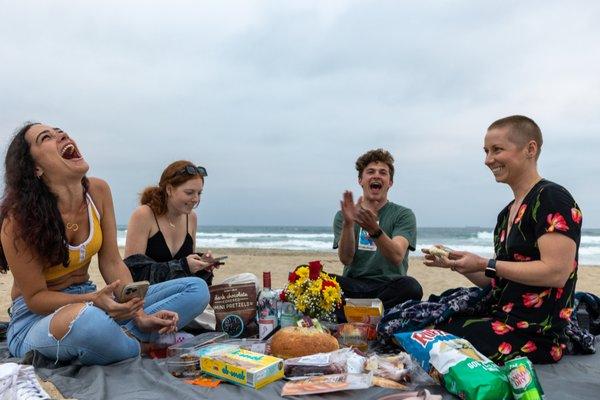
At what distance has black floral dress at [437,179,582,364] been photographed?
3.12 m

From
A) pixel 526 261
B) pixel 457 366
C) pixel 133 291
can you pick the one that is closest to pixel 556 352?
pixel 526 261

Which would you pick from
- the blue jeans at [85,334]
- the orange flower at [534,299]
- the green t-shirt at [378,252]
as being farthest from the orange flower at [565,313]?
the blue jeans at [85,334]

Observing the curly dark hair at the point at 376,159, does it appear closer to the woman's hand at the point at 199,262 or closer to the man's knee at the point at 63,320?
the woman's hand at the point at 199,262

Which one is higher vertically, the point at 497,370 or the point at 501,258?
the point at 501,258

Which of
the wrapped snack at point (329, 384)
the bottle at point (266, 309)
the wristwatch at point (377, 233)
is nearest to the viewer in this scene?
the wrapped snack at point (329, 384)

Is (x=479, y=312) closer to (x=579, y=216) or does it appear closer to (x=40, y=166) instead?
(x=579, y=216)

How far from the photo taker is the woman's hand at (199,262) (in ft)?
14.5

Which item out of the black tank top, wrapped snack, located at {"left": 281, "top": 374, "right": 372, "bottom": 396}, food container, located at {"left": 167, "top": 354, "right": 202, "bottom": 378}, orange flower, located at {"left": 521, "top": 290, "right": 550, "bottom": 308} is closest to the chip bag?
wrapped snack, located at {"left": 281, "top": 374, "right": 372, "bottom": 396}

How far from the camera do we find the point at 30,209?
10.1ft

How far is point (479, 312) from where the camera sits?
11.9ft

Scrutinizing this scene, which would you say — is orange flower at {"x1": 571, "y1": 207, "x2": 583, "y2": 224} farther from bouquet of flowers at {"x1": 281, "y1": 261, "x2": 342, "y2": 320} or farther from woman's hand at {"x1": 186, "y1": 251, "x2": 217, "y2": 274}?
woman's hand at {"x1": 186, "y1": 251, "x2": 217, "y2": 274}

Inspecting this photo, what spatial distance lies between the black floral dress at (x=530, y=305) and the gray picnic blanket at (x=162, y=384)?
0.74ft

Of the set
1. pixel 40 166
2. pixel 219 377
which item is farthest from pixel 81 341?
pixel 40 166

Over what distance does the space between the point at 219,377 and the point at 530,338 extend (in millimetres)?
2117
